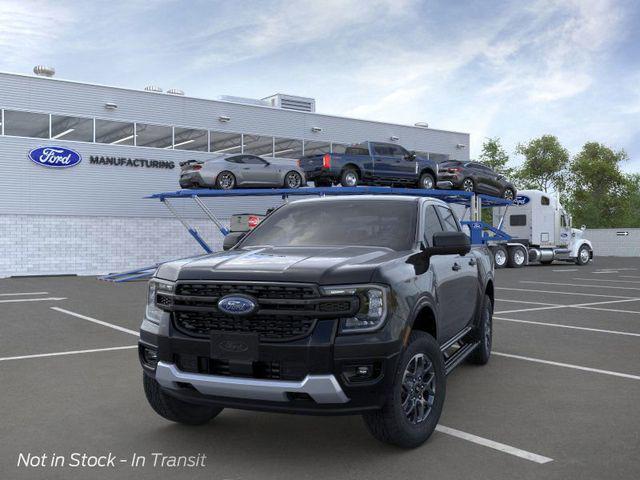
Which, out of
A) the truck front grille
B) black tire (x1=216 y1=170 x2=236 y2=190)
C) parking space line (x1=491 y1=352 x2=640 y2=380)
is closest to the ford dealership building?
black tire (x1=216 y1=170 x2=236 y2=190)

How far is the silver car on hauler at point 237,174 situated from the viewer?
24.0 meters

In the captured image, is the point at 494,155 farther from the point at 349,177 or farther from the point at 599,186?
the point at 349,177

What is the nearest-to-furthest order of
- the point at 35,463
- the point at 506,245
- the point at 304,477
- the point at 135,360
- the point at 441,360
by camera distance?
the point at 304,477 < the point at 35,463 < the point at 441,360 < the point at 135,360 < the point at 506,245

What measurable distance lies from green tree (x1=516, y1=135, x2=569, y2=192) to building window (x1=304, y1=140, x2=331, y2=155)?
135 ft

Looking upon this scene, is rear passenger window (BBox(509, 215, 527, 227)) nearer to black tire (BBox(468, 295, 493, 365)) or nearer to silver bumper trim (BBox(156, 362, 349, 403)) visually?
black tire (BBox(468, 295, 493, 365))

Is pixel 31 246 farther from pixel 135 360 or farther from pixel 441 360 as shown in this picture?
pixel 441 360

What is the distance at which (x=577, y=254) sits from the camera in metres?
32.8

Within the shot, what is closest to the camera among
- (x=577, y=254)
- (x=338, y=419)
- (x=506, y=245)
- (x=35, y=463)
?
(x=35, y=463)

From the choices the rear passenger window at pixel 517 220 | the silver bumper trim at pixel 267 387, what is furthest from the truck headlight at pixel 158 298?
the rear passenger window at pixel 517 220

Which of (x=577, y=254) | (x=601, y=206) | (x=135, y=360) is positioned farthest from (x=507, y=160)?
(x=135, y=360)

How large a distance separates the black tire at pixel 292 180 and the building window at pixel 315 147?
8.33 meters

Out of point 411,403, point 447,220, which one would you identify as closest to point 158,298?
point 411,403

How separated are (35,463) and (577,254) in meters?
32.2

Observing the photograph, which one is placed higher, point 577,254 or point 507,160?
point 507,160
